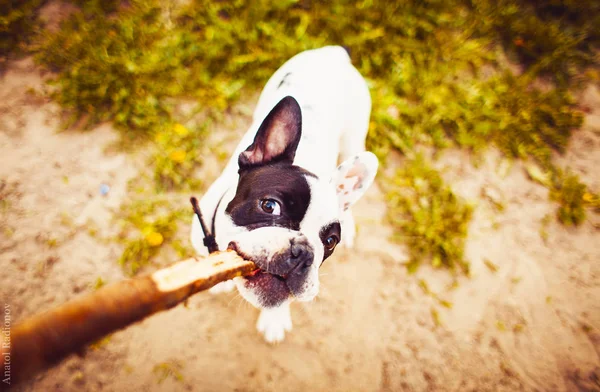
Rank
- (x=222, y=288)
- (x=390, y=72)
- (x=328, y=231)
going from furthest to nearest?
(x=390, y=72) → (x=222, y=288) → (x=328, y=231)

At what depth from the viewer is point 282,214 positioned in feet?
6.21

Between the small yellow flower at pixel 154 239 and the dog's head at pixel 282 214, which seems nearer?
the dog's head at pixel 282 214

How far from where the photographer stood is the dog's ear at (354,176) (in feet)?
6.98

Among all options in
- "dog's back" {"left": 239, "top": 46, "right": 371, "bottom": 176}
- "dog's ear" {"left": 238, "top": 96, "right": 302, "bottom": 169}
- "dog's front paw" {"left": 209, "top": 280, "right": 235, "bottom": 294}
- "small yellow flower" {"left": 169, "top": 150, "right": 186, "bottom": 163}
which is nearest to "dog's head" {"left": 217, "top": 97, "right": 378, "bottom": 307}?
"dog's ear" {"left": 238, "top": 96, "right": 302, "bottom": 169}

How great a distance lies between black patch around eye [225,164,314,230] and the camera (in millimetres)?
1860

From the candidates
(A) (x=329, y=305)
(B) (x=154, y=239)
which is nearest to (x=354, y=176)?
(A) (x=329, y=305)

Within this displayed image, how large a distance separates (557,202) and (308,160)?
3249 mm

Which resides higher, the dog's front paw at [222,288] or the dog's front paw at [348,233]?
the dog's front paw at [348,233]

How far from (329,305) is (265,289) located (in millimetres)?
1516

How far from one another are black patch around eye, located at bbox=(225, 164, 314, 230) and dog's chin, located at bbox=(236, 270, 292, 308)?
0.97 ft

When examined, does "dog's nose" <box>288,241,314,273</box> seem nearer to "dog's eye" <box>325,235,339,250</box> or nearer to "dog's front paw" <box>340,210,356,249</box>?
"dog's eye" <box>325,235,339,250</box>

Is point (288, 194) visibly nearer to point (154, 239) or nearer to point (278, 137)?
point (278, 137)

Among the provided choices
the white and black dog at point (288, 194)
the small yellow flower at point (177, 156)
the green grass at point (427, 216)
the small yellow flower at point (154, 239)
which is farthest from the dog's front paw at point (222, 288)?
the green grass at point (427, 216)

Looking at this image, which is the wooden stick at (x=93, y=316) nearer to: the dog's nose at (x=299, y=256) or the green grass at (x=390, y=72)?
the dog's nose at (x=299, y=256)
